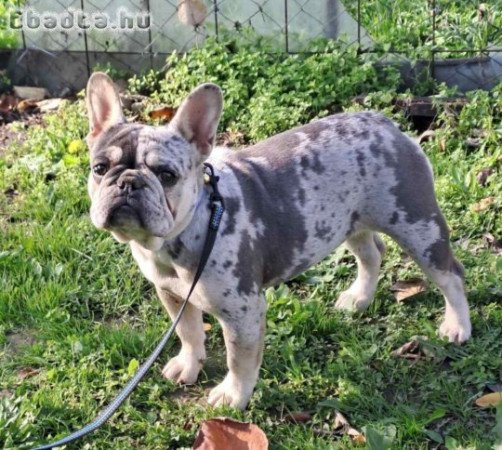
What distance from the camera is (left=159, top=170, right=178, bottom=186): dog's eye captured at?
358 cm

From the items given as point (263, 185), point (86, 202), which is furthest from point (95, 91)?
point (86, 202)

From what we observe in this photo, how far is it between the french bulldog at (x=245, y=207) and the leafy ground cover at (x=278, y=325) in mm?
228

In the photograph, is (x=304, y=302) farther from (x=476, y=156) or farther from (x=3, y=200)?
(x=3, y=200)

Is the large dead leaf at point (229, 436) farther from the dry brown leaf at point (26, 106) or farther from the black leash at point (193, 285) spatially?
the dry brown leaf at point (26, 106)

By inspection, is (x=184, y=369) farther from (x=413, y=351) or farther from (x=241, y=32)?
(x=241, y=32)

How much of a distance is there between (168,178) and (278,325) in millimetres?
1349

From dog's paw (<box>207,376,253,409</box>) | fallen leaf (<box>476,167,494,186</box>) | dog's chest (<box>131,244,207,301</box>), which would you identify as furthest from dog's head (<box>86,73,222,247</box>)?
fallen leaf (<box>476,167,494,186</box>)

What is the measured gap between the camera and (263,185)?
4.10 metres

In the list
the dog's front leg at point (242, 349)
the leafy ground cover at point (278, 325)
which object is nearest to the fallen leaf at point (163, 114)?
the leafy ground cover at point (278, 325)

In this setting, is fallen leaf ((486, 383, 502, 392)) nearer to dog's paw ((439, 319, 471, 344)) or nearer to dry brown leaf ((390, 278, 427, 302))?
dog's paw ((439, 319, 471, 344))

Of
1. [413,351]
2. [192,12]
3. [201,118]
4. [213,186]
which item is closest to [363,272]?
[413,351]

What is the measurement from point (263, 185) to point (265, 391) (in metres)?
0.97

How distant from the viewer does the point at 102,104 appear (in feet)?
12.7

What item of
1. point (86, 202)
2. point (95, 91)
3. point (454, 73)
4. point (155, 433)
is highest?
point (95, 91)
